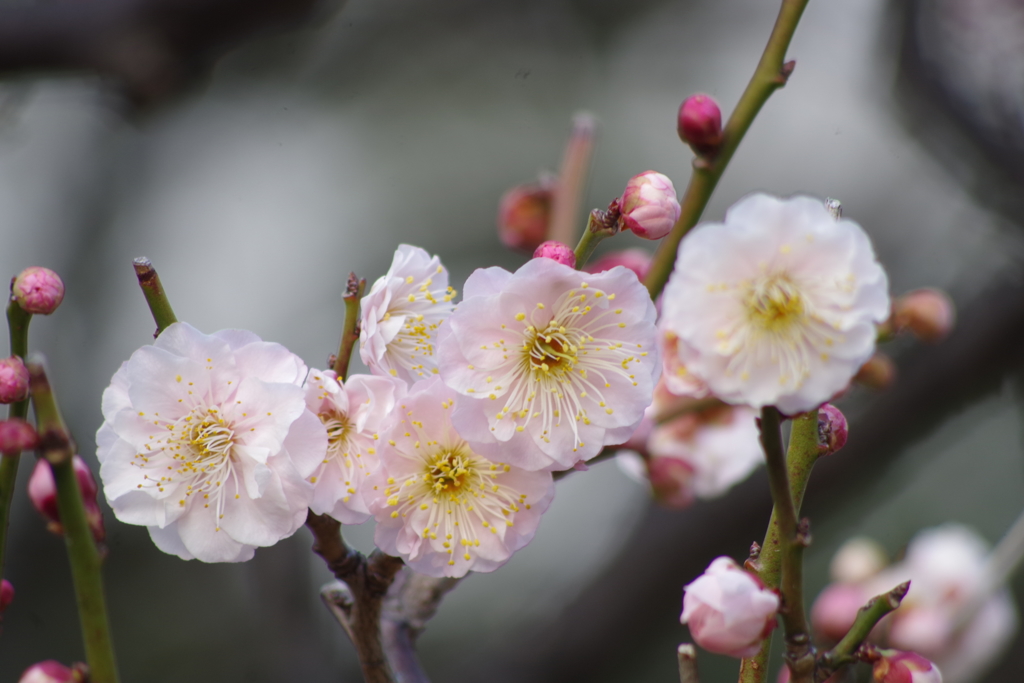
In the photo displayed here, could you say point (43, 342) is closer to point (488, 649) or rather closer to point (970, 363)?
point (488, 649)

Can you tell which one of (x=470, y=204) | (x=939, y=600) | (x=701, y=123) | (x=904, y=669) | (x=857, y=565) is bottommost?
(x=939, y=600)

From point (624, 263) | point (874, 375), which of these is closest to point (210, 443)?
point (624, 263)

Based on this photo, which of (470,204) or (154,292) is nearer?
(154,292)

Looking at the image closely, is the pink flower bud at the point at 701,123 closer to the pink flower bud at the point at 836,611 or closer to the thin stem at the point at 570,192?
the thin stem at the point at 570,192

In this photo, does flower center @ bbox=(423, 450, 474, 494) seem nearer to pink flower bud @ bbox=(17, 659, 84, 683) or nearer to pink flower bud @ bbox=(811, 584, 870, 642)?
pink flower bud @ bbox=(17, 659, 84, 683)

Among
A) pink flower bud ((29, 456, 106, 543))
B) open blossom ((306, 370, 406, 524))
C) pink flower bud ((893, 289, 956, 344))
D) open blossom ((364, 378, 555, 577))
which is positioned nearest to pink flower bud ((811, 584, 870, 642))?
pink flower bud ((893, 289, 956, 344))

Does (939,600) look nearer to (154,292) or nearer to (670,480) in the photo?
(670,480)

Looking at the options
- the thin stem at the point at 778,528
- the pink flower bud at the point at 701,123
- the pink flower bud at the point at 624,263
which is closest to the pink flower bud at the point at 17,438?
the thin stem at the point at 778,528

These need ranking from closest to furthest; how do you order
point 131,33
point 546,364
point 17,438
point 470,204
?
1. point 17,438
2. point 546,364
3. point 131,33
4. point 470,204
